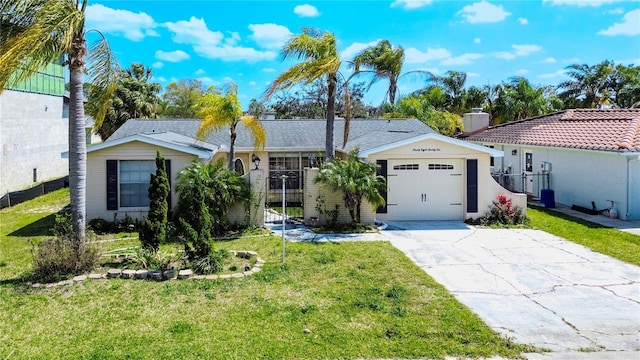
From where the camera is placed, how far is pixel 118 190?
1487 cm

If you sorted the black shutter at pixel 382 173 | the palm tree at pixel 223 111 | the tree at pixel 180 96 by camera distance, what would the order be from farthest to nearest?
the tree at pixel 180 96
the palm tree at pixel 223 111
the black shutter at pixel 382 173

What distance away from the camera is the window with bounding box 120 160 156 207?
14961 mm

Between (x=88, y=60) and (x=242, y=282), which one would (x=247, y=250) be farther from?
(x=88, y=60)

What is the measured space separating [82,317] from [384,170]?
1024 centimetres

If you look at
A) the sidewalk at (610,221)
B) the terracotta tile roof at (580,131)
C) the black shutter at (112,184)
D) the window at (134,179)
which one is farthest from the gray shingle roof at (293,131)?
the sidewalk at (610,221)

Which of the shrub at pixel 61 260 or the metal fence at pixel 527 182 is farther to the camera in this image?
the metal fence at pixel 527 182

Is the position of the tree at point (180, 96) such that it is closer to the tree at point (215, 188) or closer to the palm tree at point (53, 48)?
the tree at point (215, 188)

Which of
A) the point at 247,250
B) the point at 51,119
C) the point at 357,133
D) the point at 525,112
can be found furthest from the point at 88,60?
the point at 525,112

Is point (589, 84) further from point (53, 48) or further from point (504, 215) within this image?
point (53, 48)

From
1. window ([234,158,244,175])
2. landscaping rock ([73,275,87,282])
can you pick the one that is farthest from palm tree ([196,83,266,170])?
landscaping rock ([73,275,87,282])

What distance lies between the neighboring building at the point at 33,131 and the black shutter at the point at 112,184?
31.9 ft

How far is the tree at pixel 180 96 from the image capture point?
180ft

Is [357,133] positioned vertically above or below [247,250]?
above

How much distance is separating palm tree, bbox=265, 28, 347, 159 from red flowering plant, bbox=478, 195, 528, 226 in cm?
663
